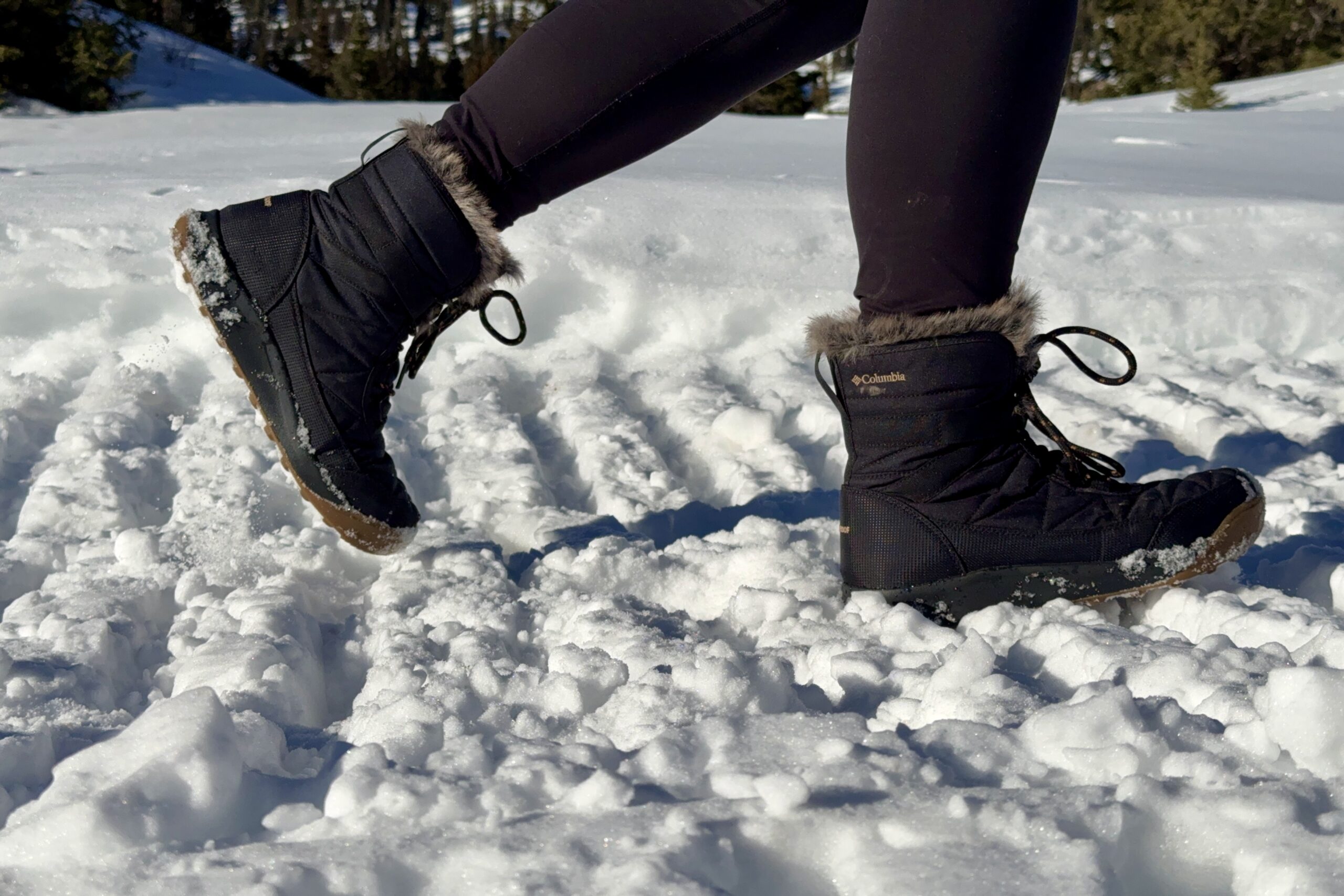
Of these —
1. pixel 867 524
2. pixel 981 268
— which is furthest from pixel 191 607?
pixel 981 268

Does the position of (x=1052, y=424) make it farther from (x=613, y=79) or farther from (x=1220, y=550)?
(x=613, y=79)

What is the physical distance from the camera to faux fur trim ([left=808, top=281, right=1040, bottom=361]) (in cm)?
96

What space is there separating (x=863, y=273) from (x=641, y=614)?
391mm

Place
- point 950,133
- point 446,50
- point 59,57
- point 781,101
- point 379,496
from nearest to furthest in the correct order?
point 950,133 → point 379,496 → point 59,57 → point 781,101 → point 446,50

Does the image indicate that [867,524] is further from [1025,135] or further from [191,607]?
[191,607]

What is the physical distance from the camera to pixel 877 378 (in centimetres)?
100

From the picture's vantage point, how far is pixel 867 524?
3.40 ft

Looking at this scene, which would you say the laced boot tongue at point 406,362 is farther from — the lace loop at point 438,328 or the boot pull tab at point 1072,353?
the boot pull tab at point 1072,353

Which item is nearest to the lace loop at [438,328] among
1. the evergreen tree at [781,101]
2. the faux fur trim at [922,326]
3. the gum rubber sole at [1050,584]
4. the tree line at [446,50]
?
the faux fur trim at [922,326]

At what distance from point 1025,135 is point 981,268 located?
119 millimetres

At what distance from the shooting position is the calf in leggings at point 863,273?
919 millimetres

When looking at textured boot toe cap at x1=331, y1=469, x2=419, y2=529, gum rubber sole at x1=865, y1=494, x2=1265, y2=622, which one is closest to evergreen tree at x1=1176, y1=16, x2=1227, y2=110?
gum rubber sole at x1=865, y1=494, x2=1265, y2=622

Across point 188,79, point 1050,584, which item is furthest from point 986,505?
point 188,79

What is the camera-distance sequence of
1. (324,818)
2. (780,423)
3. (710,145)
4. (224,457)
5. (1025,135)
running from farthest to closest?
(710,145) < (780,423) < (224,457) < (1025,135) < (324,818)
